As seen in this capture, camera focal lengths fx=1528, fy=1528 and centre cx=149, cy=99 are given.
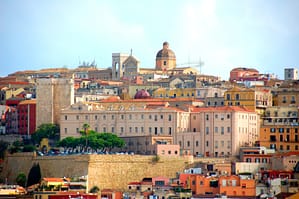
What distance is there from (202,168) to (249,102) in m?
12.2

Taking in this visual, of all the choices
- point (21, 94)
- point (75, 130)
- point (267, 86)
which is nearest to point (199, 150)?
point (75, 130)

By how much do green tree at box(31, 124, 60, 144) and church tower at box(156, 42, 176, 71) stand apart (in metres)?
27.5

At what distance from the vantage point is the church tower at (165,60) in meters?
134

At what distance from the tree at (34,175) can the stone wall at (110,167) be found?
38cm

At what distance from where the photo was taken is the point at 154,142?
334 feet

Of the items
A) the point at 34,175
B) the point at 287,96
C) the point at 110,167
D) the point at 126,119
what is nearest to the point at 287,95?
the point at 287,96

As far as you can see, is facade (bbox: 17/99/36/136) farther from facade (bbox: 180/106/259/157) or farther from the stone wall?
facade (bbox: 180/106/259/157)

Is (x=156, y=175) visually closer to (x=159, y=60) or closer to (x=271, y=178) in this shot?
(x=271, y=178)

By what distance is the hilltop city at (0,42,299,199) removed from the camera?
Answer: 91625 mm

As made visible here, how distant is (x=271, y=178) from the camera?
301 ft

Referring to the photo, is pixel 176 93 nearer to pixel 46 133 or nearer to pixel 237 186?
pixel 46 133

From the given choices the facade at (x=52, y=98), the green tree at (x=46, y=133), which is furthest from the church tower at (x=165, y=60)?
the green tree at (x=46, y=133)

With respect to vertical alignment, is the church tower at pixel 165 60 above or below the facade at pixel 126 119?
above

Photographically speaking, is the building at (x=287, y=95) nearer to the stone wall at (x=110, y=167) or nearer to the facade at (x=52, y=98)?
the stone wall at (x=110, y=167)
